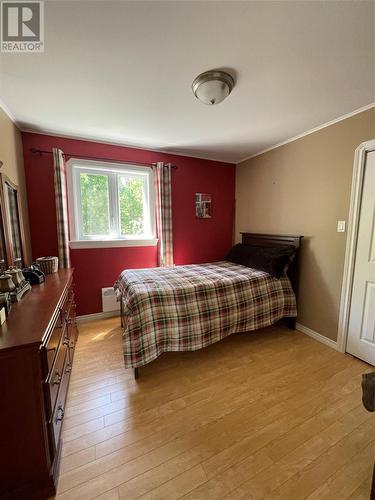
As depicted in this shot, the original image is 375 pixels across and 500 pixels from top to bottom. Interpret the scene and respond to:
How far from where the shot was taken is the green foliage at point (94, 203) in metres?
2.77

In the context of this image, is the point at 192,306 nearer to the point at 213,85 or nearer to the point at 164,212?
the point at 164,212

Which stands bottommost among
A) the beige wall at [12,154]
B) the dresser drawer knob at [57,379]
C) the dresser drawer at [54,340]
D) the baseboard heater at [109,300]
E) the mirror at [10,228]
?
the baseboard heater at [109,300]

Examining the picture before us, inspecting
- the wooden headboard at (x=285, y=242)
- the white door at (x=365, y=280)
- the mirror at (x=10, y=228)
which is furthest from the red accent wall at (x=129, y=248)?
the white door at (x=365, y=280)

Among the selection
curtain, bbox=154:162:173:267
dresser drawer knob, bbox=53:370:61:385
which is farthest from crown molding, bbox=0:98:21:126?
dresser drawer knob, bbox=53:370:61:385

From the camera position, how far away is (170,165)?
3.04 meters

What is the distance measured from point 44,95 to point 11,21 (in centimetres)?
63

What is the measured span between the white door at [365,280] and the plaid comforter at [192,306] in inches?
24.3

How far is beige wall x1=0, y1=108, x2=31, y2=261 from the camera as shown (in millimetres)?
1830

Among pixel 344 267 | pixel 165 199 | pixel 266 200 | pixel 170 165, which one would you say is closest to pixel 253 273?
pixel 344 267

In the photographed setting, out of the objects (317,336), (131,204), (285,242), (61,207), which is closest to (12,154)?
(61,207)

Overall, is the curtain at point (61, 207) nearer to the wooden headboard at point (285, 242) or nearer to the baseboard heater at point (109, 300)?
the baseboard heater at point (109, 300)

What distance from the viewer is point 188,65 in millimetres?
1397

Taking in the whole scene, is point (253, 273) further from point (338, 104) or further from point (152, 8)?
point (152, 8)

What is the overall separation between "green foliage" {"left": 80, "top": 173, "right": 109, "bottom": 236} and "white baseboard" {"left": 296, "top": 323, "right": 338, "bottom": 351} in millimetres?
2866
